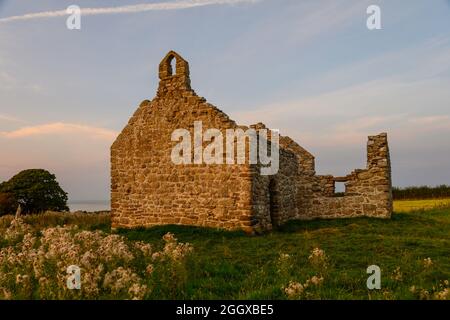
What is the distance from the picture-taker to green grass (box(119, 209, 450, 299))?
701 cm

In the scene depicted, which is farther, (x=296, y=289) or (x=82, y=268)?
(x=296, y=289)

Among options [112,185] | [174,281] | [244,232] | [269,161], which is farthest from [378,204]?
[174,281]

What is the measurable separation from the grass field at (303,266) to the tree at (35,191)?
627 inches

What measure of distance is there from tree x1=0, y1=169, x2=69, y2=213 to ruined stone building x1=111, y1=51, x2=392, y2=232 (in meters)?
14.2

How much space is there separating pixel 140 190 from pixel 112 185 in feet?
5.33

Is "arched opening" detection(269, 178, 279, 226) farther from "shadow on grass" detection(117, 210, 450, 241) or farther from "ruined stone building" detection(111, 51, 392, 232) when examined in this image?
"shadow on grass" detection(117, 210, 450, 241)

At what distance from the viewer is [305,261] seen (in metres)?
9.62

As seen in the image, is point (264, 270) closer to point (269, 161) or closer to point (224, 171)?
point (224, 171)

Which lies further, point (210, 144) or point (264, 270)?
point (210, 144)

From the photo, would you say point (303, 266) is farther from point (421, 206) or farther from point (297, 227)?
point (421, 206)

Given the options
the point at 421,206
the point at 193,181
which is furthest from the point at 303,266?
the point at 421,206

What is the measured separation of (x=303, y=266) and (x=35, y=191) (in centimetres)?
2581
